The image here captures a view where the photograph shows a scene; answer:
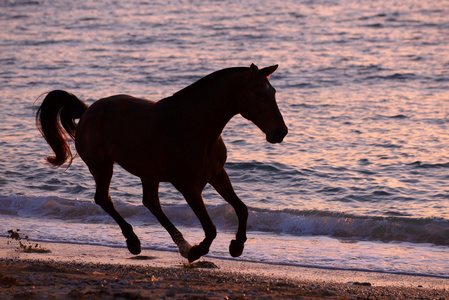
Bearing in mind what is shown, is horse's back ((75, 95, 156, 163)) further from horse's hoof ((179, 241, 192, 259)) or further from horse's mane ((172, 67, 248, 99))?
horse's hoof ((179, 241, 192, 259))

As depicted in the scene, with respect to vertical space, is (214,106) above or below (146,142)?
above

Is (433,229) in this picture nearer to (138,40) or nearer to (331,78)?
(331,78)

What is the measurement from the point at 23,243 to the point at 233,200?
11.3 ft

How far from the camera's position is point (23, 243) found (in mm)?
9344

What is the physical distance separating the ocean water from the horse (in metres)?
2.05

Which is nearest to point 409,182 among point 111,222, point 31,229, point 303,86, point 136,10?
point 111,222

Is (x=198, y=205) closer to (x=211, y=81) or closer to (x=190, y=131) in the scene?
(x=190, y=131)

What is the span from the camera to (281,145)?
15.9 m

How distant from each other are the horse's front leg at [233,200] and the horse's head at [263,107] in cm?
76

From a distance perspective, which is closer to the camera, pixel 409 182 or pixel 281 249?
pixel 281 249

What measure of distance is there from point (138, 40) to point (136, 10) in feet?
32.6

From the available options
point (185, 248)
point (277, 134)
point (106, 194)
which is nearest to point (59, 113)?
point (106, 194)

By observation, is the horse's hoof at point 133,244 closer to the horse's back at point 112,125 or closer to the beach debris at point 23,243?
the horse's back at point 112,125

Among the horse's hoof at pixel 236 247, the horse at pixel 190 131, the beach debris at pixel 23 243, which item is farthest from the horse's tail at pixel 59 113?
the horse's hoof at pixel 236 247
